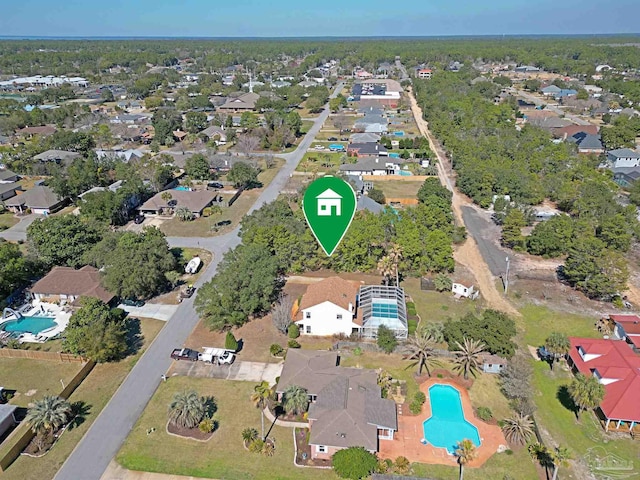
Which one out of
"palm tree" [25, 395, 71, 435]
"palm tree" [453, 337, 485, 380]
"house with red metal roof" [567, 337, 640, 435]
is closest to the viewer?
"palm tree" [25, 395, 71, 435]

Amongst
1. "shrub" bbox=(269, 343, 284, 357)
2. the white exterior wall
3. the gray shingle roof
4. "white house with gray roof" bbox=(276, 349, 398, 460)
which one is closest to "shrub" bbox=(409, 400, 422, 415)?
"white house with gray roof" bbox=(276, 349, 398, 460)

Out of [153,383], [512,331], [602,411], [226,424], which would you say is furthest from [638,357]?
[153,383]

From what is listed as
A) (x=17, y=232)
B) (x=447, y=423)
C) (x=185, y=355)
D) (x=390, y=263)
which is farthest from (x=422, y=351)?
(x=17, y=232)

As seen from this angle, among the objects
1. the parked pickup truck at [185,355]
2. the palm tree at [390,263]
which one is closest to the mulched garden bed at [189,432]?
the parked pickup truck at [185,355]

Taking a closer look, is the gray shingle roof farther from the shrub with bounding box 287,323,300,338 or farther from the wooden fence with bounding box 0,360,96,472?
the shrub with bounding box 287,323,300,338

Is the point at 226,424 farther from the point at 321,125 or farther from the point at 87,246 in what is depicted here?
the point at 321,125

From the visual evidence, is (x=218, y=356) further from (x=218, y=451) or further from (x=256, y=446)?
(x=256, y=446)

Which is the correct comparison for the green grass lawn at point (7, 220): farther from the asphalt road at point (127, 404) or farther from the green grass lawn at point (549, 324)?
the green grass lawn at point (549, 324)
